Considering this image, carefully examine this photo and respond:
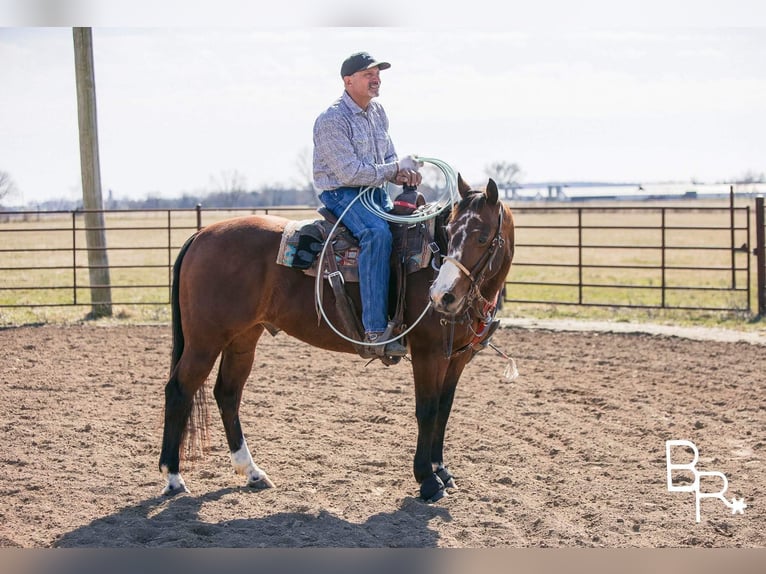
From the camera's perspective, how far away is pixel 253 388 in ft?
23.6

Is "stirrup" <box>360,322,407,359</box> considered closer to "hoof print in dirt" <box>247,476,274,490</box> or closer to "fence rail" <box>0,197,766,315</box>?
"hoof print in dirt" <box>247,476,274,490</box>

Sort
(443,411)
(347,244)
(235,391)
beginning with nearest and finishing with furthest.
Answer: (347,244) < (443,411) < (235,391)

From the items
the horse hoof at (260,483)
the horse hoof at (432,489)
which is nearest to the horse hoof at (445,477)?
the horse hoof at (432,489)

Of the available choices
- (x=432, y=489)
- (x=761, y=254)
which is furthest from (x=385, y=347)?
(x=761, y=254)

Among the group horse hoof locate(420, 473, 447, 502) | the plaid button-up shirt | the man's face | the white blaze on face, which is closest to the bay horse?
horse hoof locate(420, 473, 447, 502)

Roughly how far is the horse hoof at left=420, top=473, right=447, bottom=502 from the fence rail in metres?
3.04

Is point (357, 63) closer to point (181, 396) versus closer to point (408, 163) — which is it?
point (408, 163)

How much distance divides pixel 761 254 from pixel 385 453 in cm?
760

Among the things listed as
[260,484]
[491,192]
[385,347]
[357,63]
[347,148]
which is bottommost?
[260,484]

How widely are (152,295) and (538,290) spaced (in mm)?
7102

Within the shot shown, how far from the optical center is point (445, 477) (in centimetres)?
480

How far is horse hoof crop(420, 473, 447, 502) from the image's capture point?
180 inches

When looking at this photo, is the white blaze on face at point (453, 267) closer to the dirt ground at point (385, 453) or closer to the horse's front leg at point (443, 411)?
the horse's front leg at point (443, 411)

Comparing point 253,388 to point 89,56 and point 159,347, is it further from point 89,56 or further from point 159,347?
point 89,56
